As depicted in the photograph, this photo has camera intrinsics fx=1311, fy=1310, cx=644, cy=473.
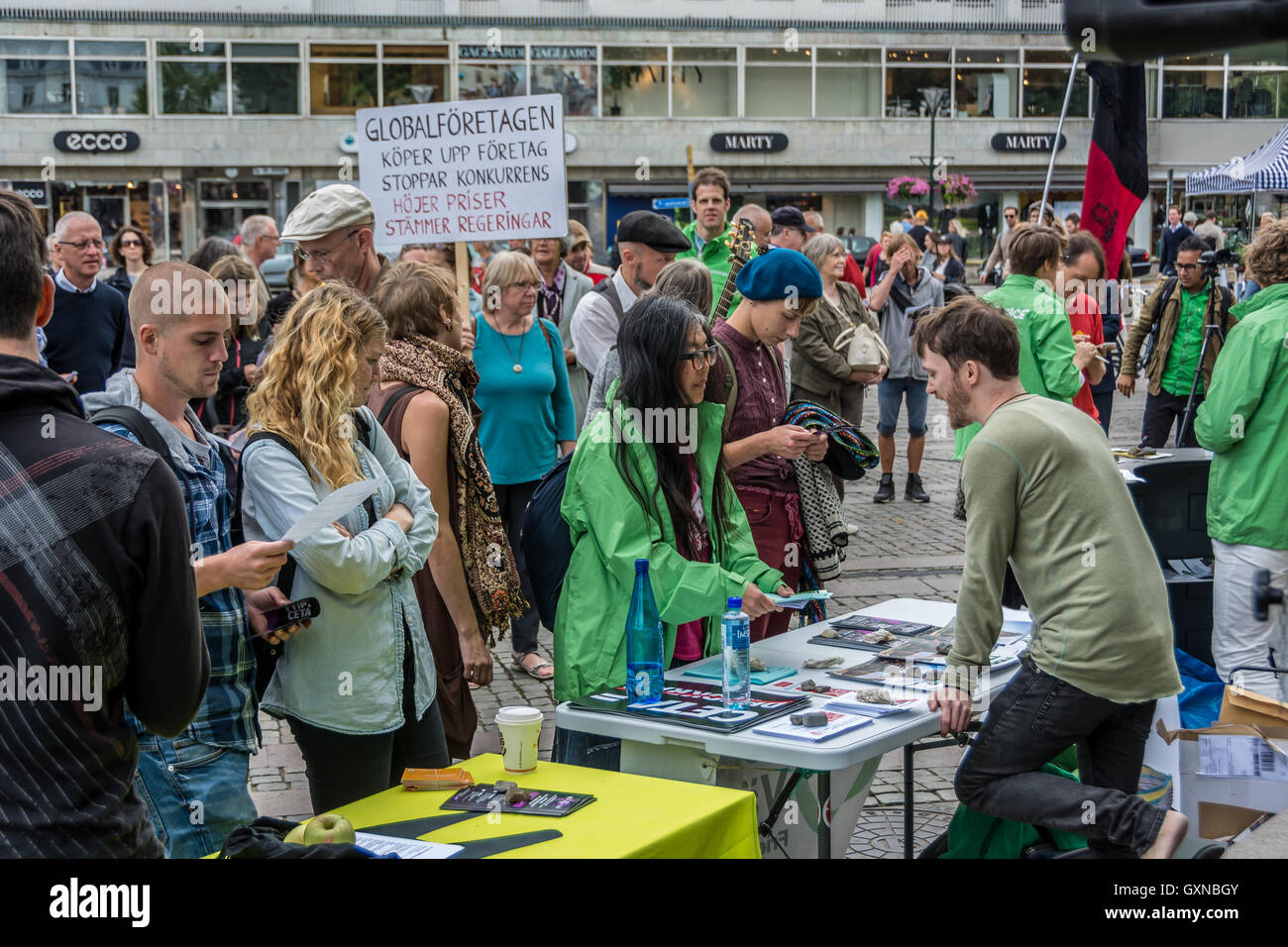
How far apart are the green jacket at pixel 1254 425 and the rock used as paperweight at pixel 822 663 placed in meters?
2.27

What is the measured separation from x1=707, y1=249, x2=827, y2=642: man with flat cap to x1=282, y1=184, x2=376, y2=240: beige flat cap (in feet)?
4.99

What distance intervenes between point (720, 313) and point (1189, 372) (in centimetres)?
488

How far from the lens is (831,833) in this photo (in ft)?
13.0

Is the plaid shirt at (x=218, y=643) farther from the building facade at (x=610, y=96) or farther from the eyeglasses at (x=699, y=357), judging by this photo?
the building facade at (x=610, y=96)

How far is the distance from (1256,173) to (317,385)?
760 inches

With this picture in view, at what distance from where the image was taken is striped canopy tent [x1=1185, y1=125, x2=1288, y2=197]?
755 inches

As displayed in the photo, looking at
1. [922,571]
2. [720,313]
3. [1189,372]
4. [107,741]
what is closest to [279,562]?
[107,741]

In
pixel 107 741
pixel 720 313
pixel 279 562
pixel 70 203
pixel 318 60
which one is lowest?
pixel 107 741

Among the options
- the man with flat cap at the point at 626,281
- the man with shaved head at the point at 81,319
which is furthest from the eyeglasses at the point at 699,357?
the man with shaved head at the point at 81,319

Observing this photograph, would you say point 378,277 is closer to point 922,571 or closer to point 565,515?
point 565,515

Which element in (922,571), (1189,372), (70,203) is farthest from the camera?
(70,203)

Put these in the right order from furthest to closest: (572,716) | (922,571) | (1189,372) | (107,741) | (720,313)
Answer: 1. (1189,372)
2. (922,571)
3. (720,313)
4. (572,716)
5. (107,741)

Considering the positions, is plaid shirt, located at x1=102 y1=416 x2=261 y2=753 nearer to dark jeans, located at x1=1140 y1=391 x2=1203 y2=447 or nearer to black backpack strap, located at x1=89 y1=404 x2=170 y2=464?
black backpack strap, located at x1=89 y1=404 x2=170 y2=464
